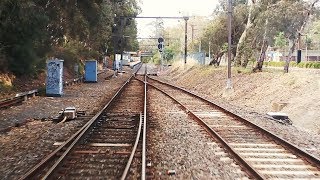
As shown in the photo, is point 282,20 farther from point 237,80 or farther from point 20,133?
point 20,133

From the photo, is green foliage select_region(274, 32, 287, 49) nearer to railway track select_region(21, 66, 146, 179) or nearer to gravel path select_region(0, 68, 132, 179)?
gravel path select_region(0, 68, 132, 179)

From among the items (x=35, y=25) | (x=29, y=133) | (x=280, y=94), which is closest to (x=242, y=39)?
(x=280, y=94)

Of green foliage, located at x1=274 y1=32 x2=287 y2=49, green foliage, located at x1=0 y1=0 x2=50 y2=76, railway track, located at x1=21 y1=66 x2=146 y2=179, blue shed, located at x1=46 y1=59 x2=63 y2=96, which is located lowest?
railway track, located at x1=21 y1=66 x2=146 y2=179

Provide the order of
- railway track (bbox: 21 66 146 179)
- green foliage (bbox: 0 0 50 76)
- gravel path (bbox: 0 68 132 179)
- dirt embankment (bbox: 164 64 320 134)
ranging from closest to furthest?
1. railway track (bbox: 21 66 146 179)
2. gravel path (bbox: 0 68 132 179)
3. dirt embankment (bbox: 164 64 320 134)
4. green foliage (bbox: 0 0 50 76)

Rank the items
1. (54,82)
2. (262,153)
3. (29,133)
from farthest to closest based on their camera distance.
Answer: (54,82), (29,133), (262,153)

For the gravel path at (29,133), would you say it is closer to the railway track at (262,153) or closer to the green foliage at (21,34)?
the railway track at (262,153)

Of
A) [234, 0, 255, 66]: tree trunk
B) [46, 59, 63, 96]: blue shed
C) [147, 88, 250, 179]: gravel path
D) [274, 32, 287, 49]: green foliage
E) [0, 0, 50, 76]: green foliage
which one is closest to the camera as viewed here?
[147, 88, 250, 179]: gravel path

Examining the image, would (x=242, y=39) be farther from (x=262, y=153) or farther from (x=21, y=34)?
(x=262, y=153)

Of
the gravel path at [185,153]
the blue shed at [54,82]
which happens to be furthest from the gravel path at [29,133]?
the blue shed at [54,82]

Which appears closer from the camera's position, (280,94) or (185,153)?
(185,153)

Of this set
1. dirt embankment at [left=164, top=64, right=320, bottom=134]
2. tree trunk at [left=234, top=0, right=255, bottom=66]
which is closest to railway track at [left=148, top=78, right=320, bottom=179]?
dirt embankment at [left=164, top=64, right=320, bottom=134]

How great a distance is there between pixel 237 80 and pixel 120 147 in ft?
67.0

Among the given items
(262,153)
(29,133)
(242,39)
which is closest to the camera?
(262,153)

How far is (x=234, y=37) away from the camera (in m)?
47.9
